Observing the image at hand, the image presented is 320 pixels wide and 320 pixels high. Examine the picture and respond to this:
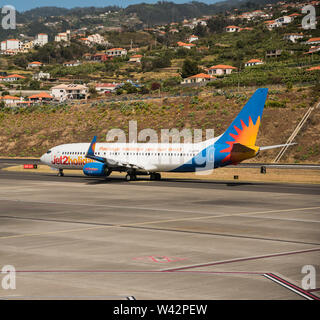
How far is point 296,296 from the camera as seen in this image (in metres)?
17.3

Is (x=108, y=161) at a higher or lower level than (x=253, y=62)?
lower

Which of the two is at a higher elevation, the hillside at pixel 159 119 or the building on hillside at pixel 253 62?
the building on hillside at pixel 253 62

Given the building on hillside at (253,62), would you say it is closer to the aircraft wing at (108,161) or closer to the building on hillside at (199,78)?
the building on hillside at (199,78)

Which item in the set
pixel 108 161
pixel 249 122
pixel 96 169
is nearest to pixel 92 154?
pixel 96 169

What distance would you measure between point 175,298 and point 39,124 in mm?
113570

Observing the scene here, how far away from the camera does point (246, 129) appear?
56250 millimetres

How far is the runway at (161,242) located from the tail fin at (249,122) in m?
5.57

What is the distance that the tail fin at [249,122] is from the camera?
55688 mm

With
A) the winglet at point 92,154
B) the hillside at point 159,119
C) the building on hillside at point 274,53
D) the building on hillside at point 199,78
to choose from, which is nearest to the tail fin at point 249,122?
the winglet at point 92,154

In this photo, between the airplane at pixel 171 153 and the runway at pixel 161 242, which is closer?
the runway at pixel 161 242

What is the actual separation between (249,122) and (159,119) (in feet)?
195

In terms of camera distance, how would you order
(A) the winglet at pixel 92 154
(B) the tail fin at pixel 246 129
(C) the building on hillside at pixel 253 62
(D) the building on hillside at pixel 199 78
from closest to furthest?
(B) the tail fin at pixel 246 129 → (A) the winglet at pixel 92 154 → (D) the building on hillside at pixel 199 78 → (C) the building on hillside at pixel 253 62

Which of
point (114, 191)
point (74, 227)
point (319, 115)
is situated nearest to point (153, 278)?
point (74, 227)

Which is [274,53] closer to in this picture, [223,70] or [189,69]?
[223,70]
